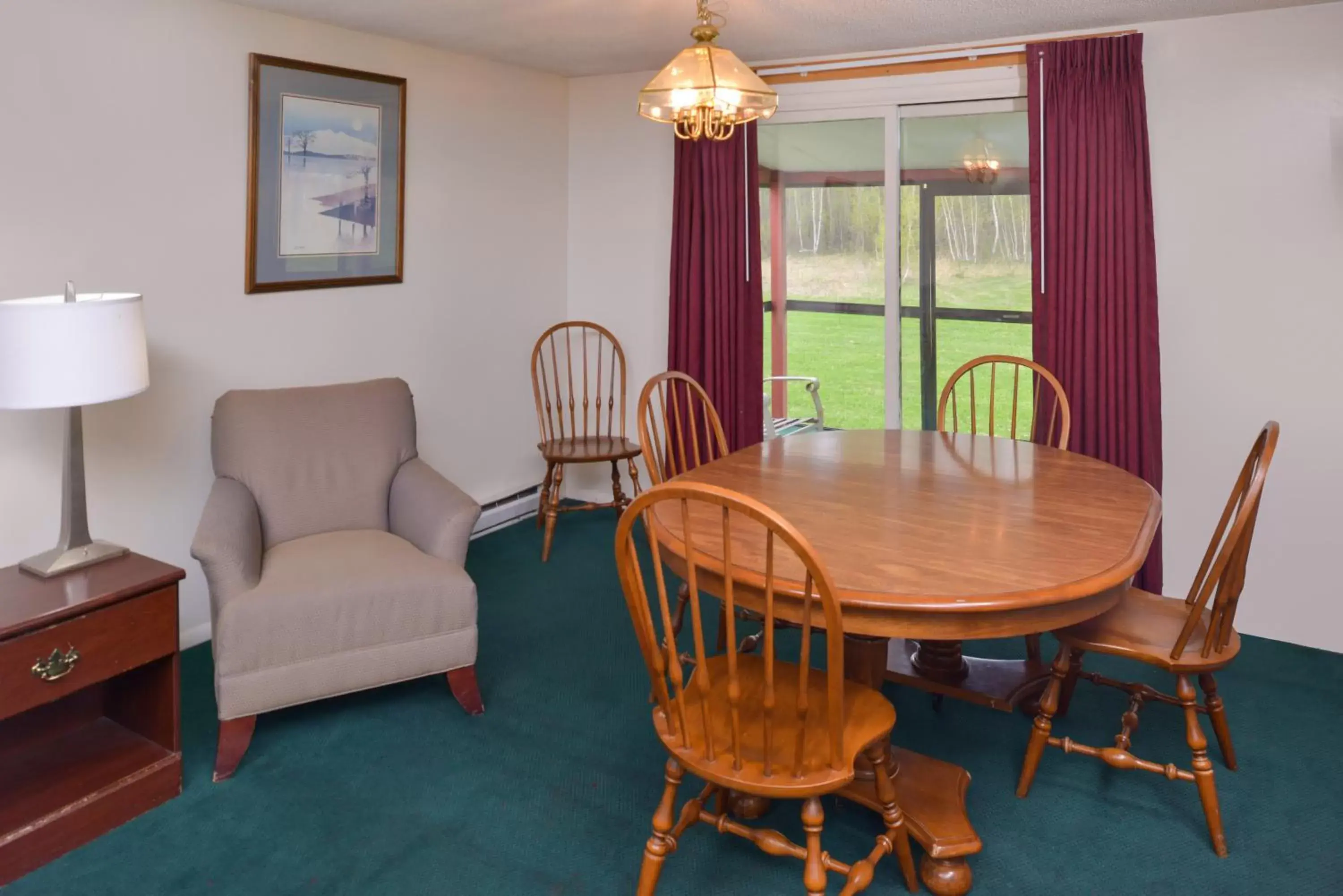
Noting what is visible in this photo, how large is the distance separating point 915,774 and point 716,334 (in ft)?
8.37

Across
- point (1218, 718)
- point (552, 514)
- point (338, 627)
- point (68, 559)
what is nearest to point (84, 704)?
point (68, 559)

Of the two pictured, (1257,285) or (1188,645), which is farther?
(1257,285)

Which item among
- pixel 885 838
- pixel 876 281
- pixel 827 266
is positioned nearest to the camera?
pixel 885 838

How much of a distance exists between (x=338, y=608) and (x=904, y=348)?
2.58 m

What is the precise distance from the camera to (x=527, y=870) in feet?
7.32

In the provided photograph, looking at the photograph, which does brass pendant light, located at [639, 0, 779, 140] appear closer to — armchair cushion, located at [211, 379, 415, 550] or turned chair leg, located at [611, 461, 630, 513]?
armchair cushion, located at [211, 379, 415, 550]

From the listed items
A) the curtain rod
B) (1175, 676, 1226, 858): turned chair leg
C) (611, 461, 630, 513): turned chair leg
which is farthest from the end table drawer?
the curtain rod

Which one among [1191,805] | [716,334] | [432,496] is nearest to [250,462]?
[432,496]

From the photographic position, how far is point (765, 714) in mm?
1757

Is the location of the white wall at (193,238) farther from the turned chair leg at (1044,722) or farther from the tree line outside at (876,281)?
the turned chair leg at (1044,722)

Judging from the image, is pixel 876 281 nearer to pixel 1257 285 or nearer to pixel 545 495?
pixel 1257 285

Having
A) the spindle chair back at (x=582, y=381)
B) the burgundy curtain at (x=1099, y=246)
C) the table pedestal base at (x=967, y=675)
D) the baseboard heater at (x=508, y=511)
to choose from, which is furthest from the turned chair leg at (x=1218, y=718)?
the baseboard heater at (x=508, y=511)

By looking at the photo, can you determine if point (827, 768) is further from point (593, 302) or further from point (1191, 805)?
point (593, 302)

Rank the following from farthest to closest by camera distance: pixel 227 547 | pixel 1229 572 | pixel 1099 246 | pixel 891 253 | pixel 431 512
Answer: pixel 891 253, pixel 1099 246, pixel 431 512, pixel 227 547, pixel 1229 572
